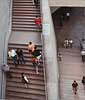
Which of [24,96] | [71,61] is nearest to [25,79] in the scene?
[24,96]

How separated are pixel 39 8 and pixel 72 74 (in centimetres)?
497

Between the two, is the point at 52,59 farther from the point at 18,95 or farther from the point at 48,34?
the point at 18,95

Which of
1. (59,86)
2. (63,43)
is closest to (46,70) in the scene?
(59,86)

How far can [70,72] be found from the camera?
69.7 ft

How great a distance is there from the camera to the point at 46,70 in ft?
60.2

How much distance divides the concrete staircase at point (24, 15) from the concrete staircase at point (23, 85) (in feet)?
6.76

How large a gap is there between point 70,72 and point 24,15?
4.97m

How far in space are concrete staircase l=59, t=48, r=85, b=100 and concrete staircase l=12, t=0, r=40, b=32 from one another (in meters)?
3.41

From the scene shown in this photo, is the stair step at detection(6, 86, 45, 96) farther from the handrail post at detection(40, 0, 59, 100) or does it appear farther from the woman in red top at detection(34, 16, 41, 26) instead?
the woman in red top at detection(34, 16, 41, 26)

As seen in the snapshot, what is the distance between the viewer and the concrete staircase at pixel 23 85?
18.6 m

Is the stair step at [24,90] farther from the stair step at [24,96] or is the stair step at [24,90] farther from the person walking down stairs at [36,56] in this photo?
the person walking down stairs at [36,56]

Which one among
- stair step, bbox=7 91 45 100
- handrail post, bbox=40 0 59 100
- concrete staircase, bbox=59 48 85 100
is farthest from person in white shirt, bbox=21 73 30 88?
concrete staircase, bbox=59 48 85 100

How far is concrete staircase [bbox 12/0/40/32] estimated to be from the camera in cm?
2116

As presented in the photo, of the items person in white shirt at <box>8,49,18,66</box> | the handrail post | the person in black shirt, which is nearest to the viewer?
the handrail post
